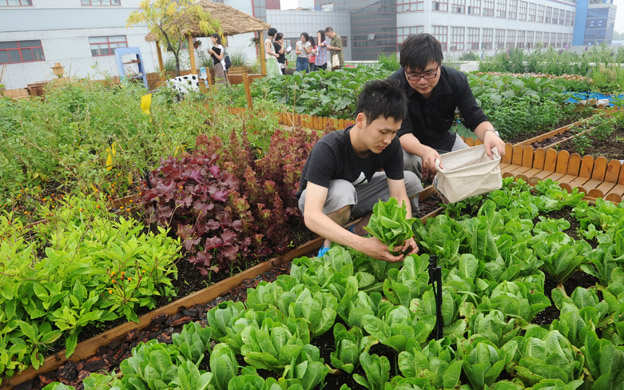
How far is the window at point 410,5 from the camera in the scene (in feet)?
127

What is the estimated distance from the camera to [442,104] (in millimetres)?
2928

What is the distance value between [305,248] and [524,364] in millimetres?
1600

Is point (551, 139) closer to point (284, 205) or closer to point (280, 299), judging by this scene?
point (284, 205)

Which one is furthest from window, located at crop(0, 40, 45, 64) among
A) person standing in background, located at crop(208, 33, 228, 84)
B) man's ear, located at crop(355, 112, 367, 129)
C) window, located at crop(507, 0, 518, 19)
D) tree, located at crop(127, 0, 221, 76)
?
window, located at crop(507, 0, 518, 19)

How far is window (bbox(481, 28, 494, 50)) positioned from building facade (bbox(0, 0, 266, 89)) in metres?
36.8

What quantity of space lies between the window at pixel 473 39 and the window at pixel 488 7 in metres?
3.00

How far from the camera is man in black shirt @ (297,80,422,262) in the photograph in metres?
1.89

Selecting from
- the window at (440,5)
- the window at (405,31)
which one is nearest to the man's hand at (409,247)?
the window at (405,31)

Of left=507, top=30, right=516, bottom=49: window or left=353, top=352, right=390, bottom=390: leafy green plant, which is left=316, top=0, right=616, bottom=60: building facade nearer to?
left=507, top=30, right=516, bottom=49: window

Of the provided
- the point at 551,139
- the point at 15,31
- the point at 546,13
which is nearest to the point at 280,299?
the point at 551,139

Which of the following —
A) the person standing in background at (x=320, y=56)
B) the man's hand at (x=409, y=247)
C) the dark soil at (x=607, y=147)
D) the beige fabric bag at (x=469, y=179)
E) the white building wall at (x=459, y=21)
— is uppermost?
the white building wall at (x=459, y=21)

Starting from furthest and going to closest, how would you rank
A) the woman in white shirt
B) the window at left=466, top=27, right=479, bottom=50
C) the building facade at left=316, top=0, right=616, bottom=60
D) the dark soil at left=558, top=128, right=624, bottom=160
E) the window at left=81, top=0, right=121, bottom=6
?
the window at left=466, top=27, right=479, bottom=50 → the building facade at left=316, top=0, right=616, bottom=60 → the window at left=81, top=0, right=121, bottom=6 → the woman in white shirt → the dark soil at left=558, top=128, right=624, bottom=160

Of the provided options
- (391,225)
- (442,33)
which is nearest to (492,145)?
(391,225)

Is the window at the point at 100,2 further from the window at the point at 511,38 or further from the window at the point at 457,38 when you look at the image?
the window at the point at 511,38
